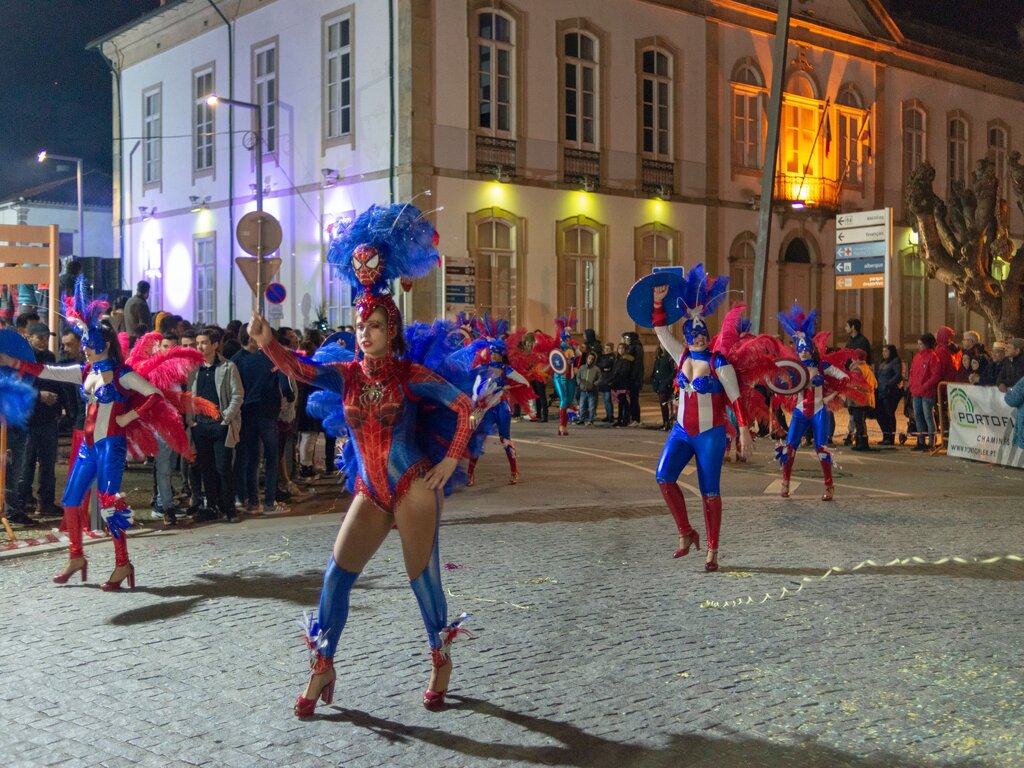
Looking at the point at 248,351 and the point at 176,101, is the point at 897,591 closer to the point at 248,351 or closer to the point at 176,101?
the point at 248,351

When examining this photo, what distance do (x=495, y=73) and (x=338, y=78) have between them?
4.08 m

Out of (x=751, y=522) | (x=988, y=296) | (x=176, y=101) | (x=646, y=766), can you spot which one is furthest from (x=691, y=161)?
(x=646, y=766)

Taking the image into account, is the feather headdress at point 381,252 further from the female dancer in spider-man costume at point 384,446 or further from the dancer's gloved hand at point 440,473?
the dancer's gloved hand at point 440,473

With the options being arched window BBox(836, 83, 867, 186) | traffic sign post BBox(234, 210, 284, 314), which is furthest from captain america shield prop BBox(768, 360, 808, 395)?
arched window BBox(836, 83, 867, 186)

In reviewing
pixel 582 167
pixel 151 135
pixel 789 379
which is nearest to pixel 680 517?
pixel 789 379

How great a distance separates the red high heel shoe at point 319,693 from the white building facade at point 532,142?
21.0m

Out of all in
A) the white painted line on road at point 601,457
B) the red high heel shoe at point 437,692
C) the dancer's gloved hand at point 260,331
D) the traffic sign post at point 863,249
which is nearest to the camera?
the dancer's gloved hand at point 260,331

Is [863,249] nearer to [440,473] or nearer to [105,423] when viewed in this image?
[105,423]

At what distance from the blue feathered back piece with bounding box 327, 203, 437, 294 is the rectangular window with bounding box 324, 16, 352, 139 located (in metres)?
23.4

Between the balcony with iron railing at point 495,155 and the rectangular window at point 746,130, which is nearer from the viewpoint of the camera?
the balcony with iron railing at point 495,155

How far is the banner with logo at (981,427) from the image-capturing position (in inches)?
645

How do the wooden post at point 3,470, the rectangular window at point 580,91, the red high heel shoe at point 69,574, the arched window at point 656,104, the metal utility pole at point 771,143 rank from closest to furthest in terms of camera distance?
1. the red high heel shoe at point 69,574
2. the wooden post at point 3,470
3. the metal utility pole at point 771,143
4. the rectangular window at point 580,91
5. the arched window at point 656,104

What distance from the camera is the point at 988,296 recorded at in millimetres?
25484

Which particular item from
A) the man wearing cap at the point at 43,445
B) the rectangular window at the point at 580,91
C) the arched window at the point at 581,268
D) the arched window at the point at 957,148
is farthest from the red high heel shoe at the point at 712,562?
the arched window at the point at 957,148
